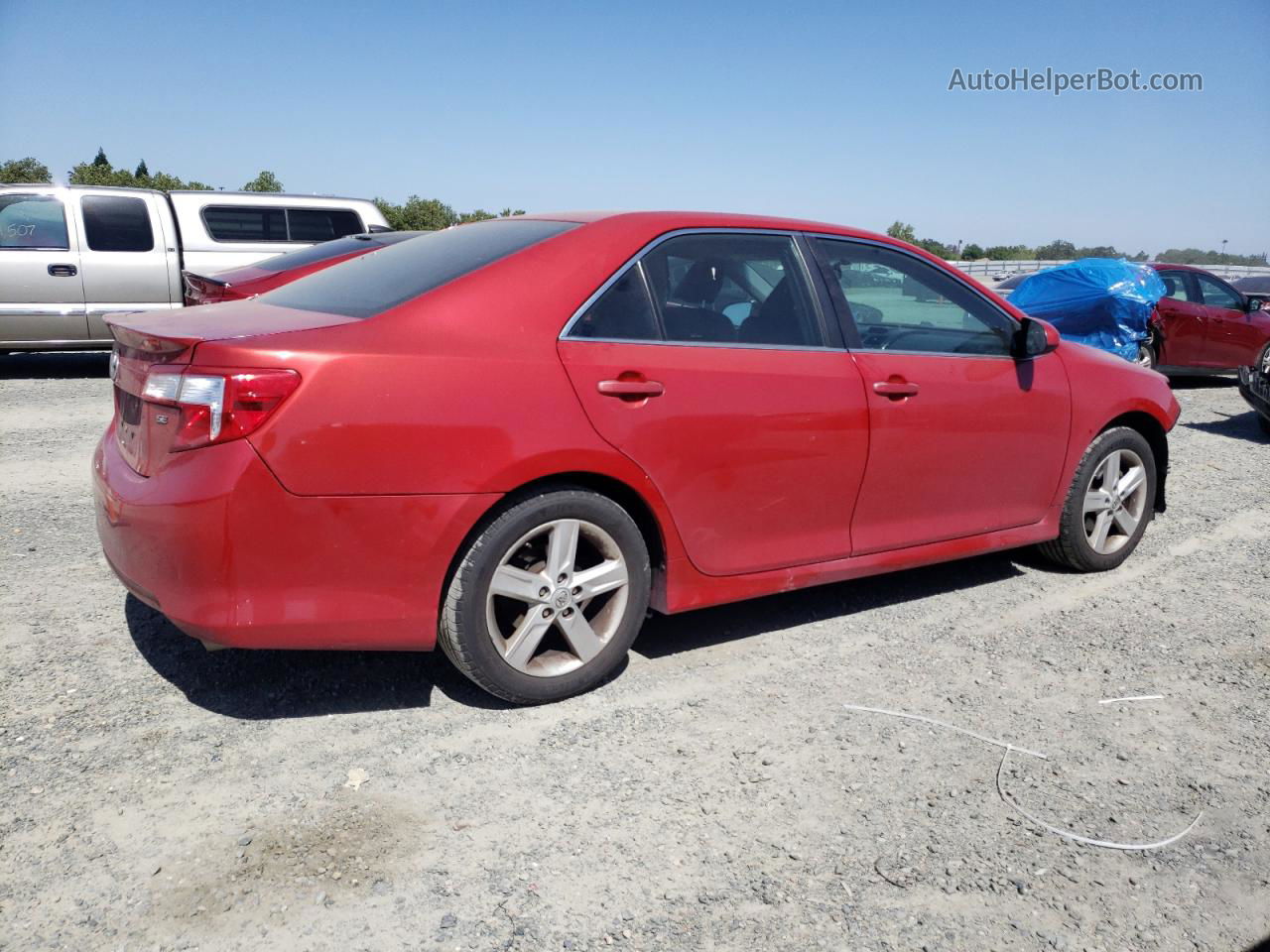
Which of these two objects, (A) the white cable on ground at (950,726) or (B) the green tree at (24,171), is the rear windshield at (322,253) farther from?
(B) the green tree at (24,171)

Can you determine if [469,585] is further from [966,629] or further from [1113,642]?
[1113,642]

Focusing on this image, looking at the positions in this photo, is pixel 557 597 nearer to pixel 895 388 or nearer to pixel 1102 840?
pixel 895 388

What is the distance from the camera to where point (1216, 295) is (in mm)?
12977

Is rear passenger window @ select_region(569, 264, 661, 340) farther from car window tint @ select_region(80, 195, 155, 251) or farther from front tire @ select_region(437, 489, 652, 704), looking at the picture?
car window tint @ select_region(80, 195, 155, 251)

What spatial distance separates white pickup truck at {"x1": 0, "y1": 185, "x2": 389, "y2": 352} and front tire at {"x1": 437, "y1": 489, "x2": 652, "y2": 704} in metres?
9.05

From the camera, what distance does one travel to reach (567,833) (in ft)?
9.34

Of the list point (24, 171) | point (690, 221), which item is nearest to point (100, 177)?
point (24, 171)

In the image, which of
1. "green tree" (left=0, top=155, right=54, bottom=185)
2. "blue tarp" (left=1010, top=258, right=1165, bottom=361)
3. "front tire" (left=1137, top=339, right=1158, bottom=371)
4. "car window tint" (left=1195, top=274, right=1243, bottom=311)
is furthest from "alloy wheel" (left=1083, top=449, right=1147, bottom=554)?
"green tree" (left=0, top=155, right=54, bottom=185)

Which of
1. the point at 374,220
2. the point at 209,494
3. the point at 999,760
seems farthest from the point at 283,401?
the point at 374,220

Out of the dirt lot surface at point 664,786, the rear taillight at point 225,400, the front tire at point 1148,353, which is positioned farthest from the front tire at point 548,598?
the front tire at point 1148,353

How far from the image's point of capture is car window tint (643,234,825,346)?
3762mm

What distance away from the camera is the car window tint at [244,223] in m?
12.0

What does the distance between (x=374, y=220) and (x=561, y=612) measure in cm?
1071

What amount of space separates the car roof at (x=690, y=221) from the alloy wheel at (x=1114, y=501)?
68.4 inches
